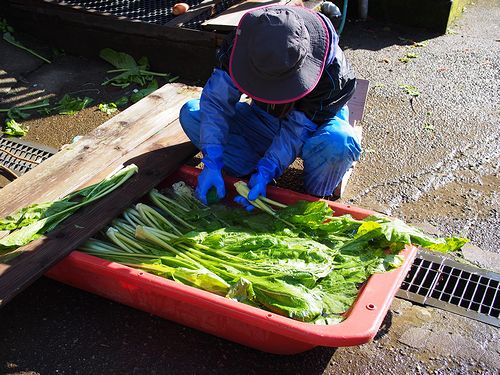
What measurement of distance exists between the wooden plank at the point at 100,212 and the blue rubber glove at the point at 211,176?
29 centimetres

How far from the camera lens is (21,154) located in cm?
459

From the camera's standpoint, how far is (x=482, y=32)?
273 inches

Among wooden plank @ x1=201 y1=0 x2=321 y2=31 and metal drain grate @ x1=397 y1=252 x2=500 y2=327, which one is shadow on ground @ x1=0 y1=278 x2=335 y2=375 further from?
wooden plank @ x1=201 y1=0 x2=321 y2=31

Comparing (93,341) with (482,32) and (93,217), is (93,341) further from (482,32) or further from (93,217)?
(482,32)

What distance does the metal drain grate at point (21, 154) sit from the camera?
439cm

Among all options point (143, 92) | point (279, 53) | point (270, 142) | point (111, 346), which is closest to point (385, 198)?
point (270, 142)

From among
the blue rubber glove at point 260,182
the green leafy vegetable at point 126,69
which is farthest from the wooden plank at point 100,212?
the green leafy vegetable at point 126,69

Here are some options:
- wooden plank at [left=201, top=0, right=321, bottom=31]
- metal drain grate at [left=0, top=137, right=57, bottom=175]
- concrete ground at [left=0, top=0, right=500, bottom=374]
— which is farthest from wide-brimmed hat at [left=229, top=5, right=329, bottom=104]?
metal drain grate at [left=0, top=137, right=57, bottom=175]

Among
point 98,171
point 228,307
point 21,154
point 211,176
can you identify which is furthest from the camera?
point 21,154

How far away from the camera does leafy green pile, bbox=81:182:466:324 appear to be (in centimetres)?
284

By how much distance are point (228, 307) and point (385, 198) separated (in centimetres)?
186

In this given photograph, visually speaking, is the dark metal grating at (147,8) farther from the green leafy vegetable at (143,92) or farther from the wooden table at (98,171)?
the wooden table at (98,171)

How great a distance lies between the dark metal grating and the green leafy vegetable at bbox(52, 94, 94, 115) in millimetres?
996

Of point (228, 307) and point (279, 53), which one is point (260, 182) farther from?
A: point (228, 307)
